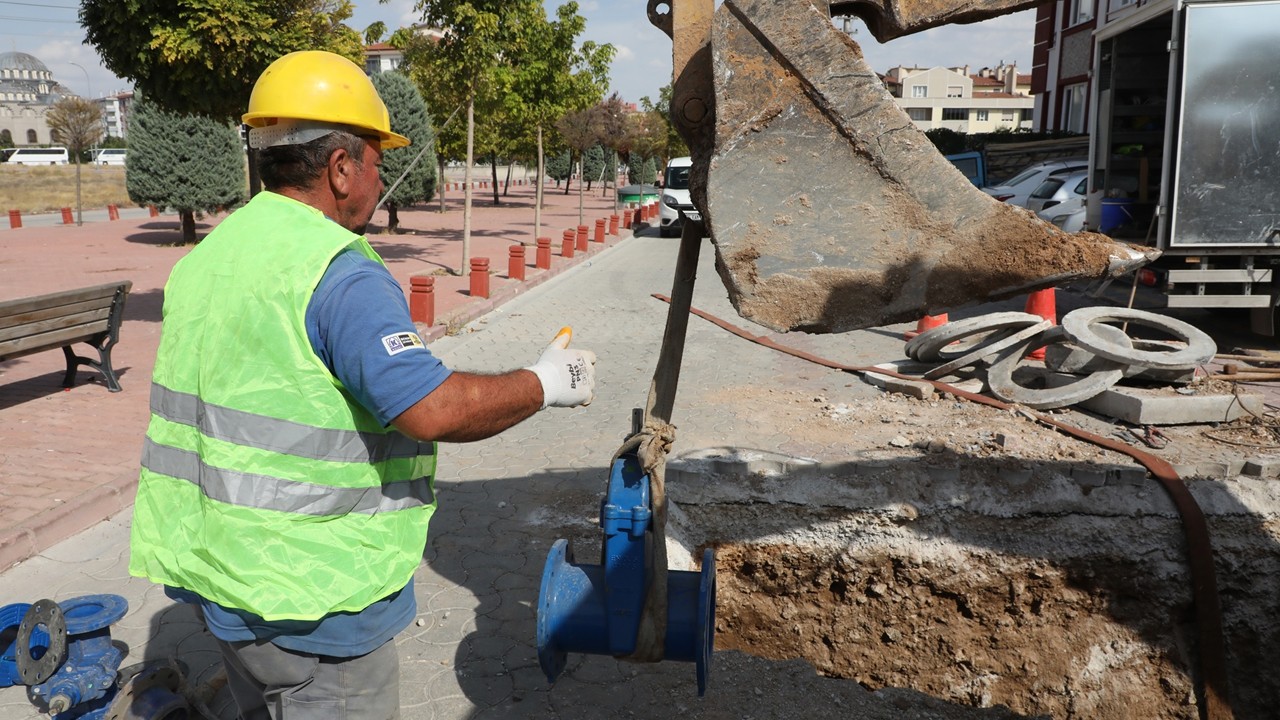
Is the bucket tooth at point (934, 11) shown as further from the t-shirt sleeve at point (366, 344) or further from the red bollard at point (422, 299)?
the red bollard at point (422, 299)

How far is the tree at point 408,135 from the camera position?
2156 cm

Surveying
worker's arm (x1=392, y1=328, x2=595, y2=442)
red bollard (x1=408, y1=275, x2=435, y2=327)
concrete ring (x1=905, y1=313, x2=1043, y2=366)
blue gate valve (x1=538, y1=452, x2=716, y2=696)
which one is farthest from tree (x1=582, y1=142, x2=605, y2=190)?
worker's arm (x1=392, y1=328, x2=595, y2=442)

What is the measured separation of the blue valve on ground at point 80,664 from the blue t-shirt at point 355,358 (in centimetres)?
141

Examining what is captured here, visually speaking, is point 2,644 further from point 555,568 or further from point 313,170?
point 313,170

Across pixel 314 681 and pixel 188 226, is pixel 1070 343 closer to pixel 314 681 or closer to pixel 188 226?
pixel 314 681

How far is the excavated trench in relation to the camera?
4145mm

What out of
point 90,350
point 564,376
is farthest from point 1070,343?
point 90,350

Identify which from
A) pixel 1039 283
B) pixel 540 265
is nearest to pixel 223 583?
pixel 1039 283

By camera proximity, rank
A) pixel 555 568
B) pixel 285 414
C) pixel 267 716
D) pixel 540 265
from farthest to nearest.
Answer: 1. pixel 540 265
2. pixel 555 568
3. pixel 267 716
4. pixel 285 414

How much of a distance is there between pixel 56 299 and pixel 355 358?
6.15 m

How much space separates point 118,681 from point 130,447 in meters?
3.29

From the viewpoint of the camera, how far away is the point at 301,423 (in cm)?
191

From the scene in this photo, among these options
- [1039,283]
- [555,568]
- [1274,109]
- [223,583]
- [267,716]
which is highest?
[1274,109]

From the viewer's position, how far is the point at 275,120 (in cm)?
209
